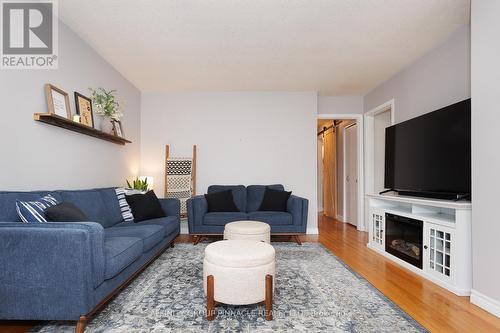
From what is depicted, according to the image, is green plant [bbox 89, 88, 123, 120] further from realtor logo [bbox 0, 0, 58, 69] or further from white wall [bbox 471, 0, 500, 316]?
white wall [bbox 471, 0, 500, 316]

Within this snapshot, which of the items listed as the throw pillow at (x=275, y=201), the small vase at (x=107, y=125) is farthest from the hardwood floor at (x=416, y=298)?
the small vase at (x=107, y=125)

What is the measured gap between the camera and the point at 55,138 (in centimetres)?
256

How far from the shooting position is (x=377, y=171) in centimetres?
471

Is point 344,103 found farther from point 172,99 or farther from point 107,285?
point 107,285

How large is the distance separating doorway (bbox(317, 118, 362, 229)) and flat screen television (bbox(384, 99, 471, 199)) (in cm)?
153

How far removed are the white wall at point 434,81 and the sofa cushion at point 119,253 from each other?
342 cm

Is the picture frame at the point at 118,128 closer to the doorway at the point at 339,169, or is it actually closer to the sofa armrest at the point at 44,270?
the sofa armrest at the point at 44,270

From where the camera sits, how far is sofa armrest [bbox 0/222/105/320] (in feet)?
4.98

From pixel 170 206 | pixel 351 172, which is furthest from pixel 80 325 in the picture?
pixel 351 172

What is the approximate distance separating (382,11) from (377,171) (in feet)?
9.44

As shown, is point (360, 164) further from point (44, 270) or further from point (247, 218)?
point (44, 270)

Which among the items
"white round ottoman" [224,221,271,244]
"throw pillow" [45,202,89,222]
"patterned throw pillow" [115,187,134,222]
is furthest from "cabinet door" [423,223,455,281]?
"patterned throw pillow" [115,187,134,222]

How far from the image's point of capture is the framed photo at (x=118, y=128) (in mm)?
3567

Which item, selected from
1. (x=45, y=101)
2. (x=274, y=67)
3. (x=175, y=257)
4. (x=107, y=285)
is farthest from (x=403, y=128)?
(x=45, y=101)
